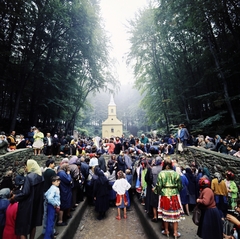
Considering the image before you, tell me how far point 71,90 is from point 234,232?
17128 mm

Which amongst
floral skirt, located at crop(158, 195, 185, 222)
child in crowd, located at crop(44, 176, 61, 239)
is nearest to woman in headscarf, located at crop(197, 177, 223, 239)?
floral skirt, located at crop(158, 195, 185, 222)

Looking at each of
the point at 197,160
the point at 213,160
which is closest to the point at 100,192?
the point at 213,160

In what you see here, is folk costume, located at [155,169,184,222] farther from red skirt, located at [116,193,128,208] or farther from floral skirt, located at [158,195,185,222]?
red skirt, located at [116,193,128,208]

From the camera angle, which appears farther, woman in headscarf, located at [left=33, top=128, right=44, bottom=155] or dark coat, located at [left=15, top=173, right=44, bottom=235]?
woman in headscarf, located at [left=33, top=128, right=44, bottom=155]

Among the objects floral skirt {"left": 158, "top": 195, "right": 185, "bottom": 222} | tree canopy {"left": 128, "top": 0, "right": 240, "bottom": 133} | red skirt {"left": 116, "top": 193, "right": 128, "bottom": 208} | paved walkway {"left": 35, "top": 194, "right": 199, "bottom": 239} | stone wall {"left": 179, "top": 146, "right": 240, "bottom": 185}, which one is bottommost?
paved walkway {"left": 35, "top": 194, "right": 199, "bottom": 239}

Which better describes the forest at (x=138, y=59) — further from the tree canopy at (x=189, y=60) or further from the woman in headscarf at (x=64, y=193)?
the woman in headscarf at (x=64, y=193)

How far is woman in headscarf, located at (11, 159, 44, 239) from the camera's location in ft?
10.0

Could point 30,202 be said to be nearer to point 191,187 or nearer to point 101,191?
point 101,191

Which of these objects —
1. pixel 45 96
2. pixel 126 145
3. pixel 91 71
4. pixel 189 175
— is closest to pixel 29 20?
pixel 45 96

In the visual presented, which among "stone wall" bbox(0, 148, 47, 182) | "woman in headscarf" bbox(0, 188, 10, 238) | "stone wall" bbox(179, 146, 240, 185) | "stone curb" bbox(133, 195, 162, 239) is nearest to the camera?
"woman in headscarf" bbox(0, 188, 10, 238)

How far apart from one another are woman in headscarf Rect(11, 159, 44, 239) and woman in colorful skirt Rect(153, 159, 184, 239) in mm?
2707

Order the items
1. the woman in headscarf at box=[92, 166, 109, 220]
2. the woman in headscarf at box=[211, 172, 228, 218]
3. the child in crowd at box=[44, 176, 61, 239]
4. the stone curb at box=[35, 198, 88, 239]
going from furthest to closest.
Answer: the woman in headscarf at box=[92, 166, 109, 220]
the woman in headscarf at box=[211, 172, 228, 218]
the stone curb at box=[35, 198, 88, 239]
the child in crowd at box=[44, 176, 61, 239]

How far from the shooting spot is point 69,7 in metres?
14.0

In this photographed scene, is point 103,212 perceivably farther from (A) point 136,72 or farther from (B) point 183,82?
(A) point 136,72
